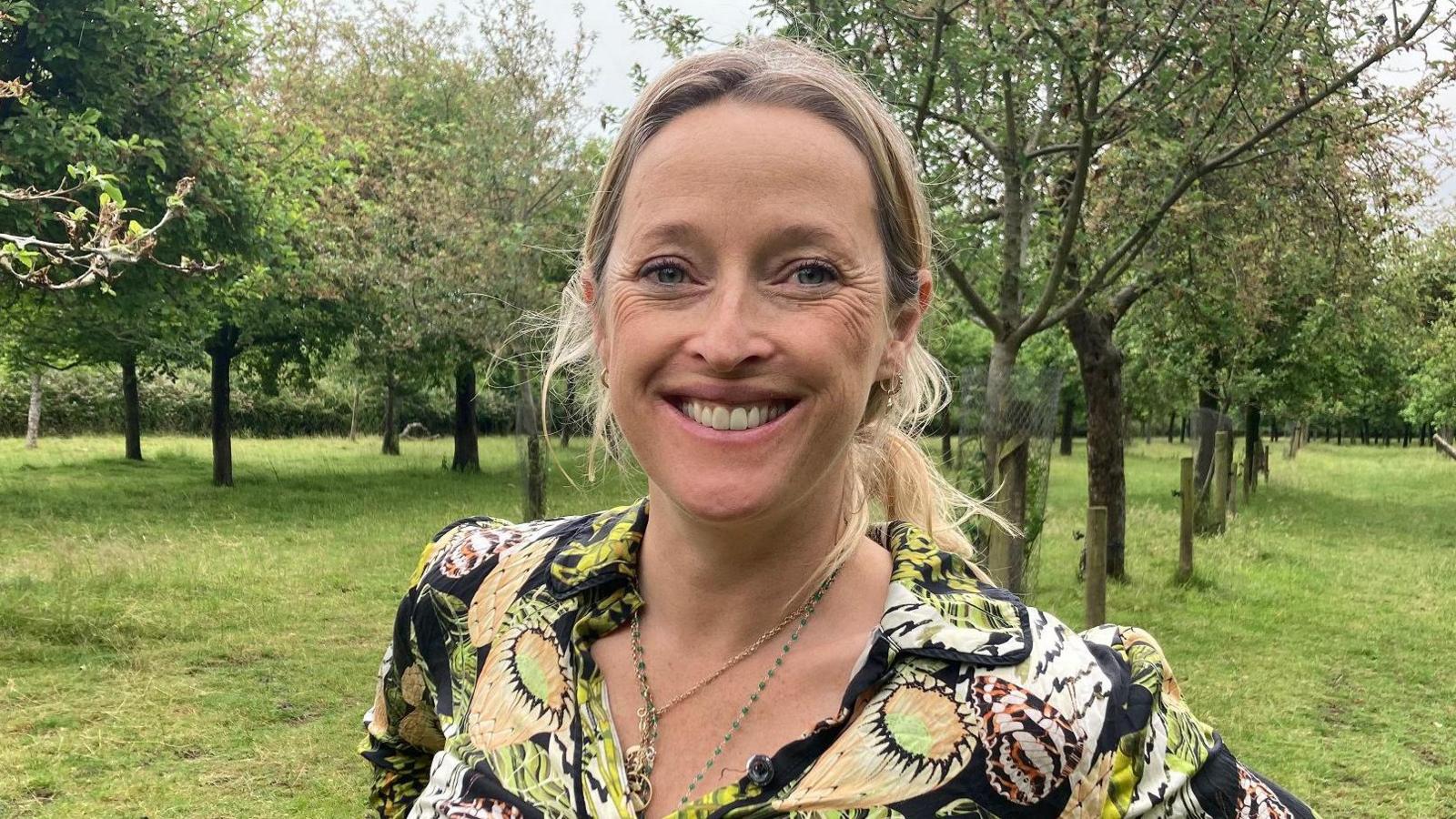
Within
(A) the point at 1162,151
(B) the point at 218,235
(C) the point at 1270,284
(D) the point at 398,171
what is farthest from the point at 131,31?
(C) the point at 1270,284

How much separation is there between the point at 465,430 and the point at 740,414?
23.5m

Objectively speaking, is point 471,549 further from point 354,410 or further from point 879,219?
point 354,410

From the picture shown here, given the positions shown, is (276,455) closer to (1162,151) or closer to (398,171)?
(398,171)

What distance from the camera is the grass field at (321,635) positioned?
6.14 meters

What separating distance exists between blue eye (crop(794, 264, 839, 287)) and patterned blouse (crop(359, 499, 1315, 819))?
43cm

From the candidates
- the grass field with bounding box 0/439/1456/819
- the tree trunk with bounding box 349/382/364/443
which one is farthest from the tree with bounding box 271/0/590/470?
the tree trunk with bounding box 349/382/364/443

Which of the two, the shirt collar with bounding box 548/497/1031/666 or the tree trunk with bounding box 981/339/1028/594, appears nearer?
the shirt collar with bounding box 548/497/1031/666

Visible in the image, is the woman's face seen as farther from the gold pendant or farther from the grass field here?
the grass field

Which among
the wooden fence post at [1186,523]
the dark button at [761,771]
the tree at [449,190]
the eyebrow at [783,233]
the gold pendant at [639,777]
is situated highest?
the tree at [449,190]

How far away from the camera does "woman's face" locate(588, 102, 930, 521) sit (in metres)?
1.34

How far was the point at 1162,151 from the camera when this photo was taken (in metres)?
6.05

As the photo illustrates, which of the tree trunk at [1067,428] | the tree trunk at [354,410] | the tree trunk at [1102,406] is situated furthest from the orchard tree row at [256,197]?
the tree trunk at [1067,428]

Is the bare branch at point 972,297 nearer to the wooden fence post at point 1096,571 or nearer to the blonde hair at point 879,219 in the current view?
the wooden fence post at point 1096,571

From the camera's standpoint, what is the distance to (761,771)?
50.9 inches
